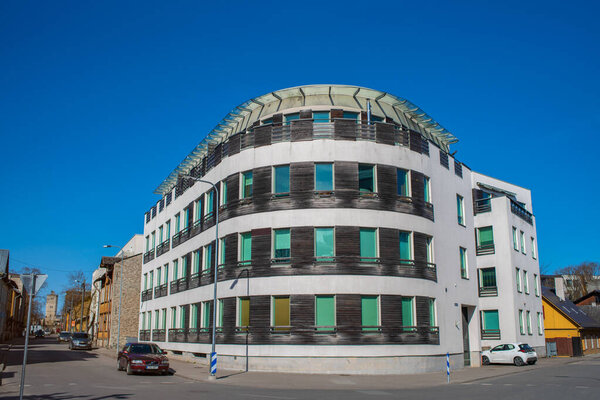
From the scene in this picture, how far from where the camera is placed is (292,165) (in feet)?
94.6

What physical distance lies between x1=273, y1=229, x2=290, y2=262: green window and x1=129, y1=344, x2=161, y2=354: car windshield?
7950 millimetres

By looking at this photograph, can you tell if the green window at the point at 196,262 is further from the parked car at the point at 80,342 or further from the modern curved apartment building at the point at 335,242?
the parked car at the point at 80,342

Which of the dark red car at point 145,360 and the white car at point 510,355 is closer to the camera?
the dark red car at point 145,360

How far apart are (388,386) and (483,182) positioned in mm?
28074

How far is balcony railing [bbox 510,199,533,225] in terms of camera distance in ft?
141

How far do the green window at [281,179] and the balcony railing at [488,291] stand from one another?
67.4 feet

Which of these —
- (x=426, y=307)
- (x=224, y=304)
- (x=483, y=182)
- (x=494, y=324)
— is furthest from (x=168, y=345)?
(x=483, y=182)

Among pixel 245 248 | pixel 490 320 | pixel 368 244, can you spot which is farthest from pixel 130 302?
pixel 490 320

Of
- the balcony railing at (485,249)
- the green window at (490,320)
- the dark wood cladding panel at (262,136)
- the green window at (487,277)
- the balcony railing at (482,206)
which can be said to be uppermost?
the dark wood cladding panel at (262,136)

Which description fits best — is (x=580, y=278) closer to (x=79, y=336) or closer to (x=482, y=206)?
(x=482, y=206)

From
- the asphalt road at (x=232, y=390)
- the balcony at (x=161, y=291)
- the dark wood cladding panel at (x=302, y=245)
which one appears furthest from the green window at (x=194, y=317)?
the dark wood cladding panel at (x=302, y=245)

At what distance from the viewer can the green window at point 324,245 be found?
2737 cm

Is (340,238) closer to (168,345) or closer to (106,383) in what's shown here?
(106,383)

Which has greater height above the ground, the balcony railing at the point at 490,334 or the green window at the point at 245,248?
the green window at the point at 245,248
